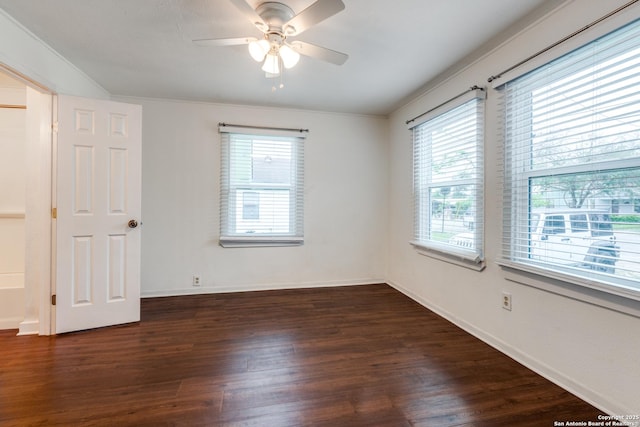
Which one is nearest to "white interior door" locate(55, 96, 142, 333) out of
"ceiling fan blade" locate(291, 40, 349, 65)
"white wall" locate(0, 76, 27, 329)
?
"white wall" locate(0, 76, 27, 329)

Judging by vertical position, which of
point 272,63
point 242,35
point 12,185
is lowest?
point 12,185

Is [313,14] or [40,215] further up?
[313,14]

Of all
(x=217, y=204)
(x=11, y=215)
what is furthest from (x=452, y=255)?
(x=11, y=215)

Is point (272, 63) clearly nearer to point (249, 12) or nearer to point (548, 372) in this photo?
point (249, 12)

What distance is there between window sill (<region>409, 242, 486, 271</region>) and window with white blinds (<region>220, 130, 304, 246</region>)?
1555 millimetres

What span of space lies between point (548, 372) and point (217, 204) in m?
3.48

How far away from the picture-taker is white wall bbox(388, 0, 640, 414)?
1.48m

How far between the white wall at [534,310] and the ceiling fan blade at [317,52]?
1316 millimetres

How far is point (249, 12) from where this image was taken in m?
1.55

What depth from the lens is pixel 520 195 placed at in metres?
2.03

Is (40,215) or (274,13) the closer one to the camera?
(274,13)

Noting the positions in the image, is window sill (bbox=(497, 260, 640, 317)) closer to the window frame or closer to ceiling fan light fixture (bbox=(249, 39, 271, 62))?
the window frame

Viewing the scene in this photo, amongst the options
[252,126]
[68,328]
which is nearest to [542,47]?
[252,126]

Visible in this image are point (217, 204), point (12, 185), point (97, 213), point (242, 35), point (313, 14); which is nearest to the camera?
point (313, 14)
